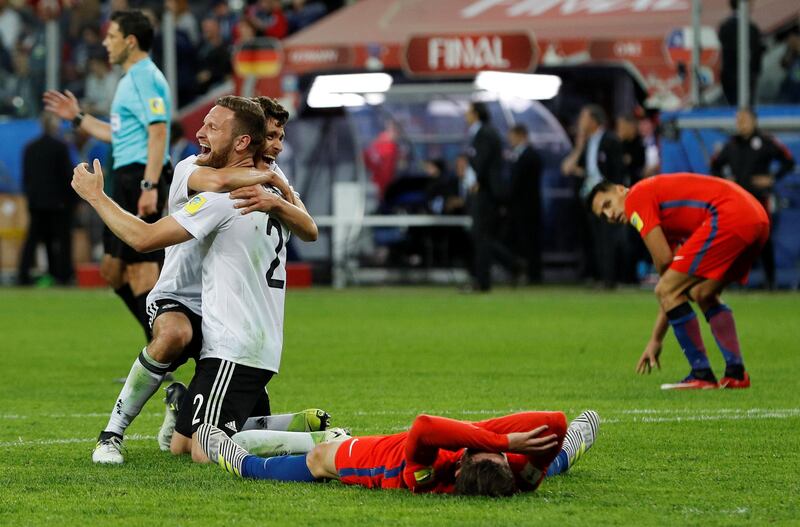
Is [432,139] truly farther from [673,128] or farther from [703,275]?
[703,275]

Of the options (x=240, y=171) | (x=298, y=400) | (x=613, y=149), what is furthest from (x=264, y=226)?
(x=613, y=149)

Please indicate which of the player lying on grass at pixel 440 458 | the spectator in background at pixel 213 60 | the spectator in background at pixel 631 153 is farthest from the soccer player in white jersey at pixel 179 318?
the spectator in background at pixel 213 60

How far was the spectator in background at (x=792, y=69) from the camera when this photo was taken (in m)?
22.2

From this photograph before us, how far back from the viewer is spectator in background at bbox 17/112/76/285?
75.4 feet

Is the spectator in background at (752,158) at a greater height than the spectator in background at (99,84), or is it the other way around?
the spectator in background at (99,84)

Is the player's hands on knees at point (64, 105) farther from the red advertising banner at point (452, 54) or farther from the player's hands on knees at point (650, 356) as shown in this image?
the red advertising banner at point (452, 54)

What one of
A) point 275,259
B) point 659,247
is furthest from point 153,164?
point 275,259

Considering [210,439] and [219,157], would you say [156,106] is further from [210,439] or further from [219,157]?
[210,439]

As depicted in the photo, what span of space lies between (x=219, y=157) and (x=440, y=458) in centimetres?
178

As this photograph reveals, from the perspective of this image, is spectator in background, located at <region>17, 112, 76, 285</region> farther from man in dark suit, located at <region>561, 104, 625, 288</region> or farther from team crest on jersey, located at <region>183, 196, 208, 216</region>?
team crest on jersey, located at <region>183, 196, 208, 216</region>

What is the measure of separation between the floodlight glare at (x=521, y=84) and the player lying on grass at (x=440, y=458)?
674 inches

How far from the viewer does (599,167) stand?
20906 millimetres

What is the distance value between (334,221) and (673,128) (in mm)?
5281

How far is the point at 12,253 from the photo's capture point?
2492cm
